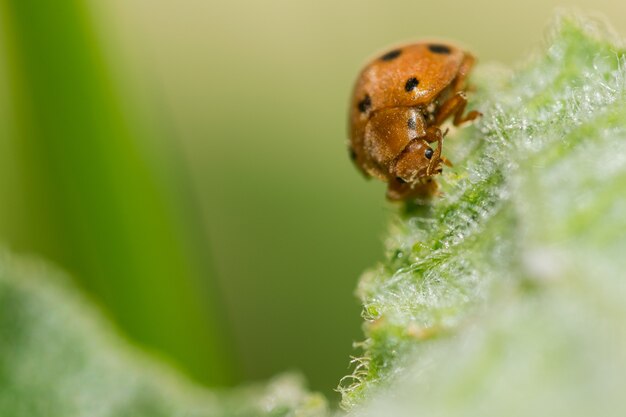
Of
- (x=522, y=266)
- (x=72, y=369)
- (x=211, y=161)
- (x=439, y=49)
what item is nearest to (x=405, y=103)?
(x=439, y=49)

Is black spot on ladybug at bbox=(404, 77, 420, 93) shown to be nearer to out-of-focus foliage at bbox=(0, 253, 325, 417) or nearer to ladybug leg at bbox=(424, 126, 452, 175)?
ladybug leg at bbox=(424, 126, 452, 175)

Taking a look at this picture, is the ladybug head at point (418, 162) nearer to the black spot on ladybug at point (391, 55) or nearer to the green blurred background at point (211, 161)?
the black spot on ladybug at point (391, 55)

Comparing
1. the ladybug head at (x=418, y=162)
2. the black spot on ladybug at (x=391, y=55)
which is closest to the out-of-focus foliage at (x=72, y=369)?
the ladybug head at (x=418, y=162)

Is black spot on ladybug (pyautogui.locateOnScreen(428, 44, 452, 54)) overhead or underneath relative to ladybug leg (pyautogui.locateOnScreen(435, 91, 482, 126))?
overhead

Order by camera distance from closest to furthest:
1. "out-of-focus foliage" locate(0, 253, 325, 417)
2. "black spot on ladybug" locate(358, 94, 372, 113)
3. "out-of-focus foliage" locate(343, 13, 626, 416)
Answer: "out-of-focus foliage" locate(343, 13, 626, 416)
"out-of-focus foliage" locate(0, 253, 325, 417)
"black spot on ladybug" locate(358, 94, 372, 113)

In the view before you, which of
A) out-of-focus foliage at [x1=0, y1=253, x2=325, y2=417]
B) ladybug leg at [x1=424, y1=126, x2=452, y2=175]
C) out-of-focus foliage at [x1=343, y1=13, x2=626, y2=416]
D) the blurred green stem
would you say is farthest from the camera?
the blurred green stem

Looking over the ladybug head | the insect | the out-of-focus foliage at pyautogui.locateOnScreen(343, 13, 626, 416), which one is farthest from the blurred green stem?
the out-of-focus foliage at pyautogui.locateOnScreen(343, 13, 626, 416)

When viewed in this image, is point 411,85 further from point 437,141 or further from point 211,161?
point 211,161

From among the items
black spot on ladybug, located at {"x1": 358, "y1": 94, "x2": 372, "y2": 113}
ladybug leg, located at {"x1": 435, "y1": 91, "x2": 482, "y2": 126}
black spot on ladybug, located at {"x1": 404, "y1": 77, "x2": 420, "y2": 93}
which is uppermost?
black spot on ladybug, located at {"x1": 358, "y1": 94, "x2": 372, "y2": 113}
